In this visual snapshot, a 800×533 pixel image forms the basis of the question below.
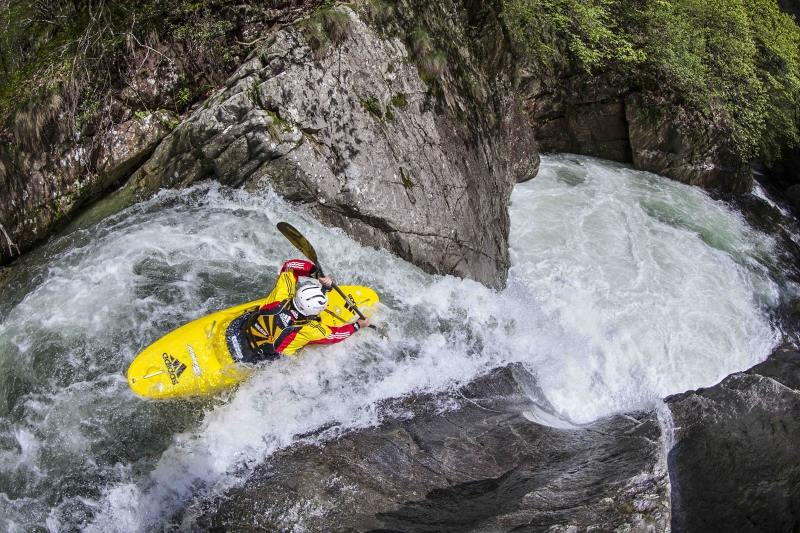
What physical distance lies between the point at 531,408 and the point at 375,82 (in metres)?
4.04

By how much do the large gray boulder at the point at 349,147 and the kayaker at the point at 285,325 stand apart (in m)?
1.33

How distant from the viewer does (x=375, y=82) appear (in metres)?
6.29

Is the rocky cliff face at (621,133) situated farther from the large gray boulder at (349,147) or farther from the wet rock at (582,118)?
→ the large gray boulder at (349,147)

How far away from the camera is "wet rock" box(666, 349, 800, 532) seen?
3.90 meters

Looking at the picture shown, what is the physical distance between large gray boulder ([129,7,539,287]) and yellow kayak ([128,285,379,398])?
180cm

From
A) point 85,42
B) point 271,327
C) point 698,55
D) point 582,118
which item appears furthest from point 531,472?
point 698,55

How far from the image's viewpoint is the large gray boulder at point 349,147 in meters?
5.80

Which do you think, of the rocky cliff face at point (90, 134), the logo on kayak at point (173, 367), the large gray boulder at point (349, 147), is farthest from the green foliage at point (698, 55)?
the logo on kayak at point (173, 367)

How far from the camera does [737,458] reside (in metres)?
4.27

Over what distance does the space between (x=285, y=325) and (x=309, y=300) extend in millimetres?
325

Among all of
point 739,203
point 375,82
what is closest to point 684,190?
point 739,203

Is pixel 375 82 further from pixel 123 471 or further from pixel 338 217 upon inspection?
pixel 123 471

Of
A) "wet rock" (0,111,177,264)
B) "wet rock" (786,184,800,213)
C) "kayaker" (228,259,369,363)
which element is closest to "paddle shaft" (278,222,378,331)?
"kayaker" (228,259,369,363)

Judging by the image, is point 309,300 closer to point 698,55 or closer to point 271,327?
point 271,327
